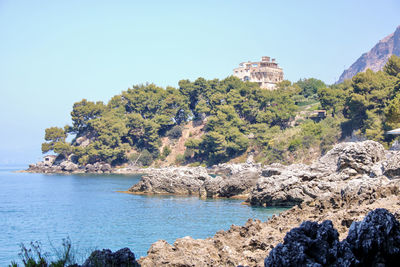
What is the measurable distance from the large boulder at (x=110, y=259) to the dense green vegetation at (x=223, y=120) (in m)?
40.0

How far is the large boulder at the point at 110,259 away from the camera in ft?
23.2

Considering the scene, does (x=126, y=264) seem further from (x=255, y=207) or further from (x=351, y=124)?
(x=351, y=124)

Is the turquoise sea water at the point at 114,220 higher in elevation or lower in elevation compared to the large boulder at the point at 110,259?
lower

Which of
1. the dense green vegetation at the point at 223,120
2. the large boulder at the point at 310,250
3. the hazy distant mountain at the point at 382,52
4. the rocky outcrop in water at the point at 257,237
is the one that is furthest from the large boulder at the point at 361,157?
the hazy distant mountain at the point at 382,52

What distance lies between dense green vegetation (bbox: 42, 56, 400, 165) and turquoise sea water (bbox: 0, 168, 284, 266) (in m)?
26.0

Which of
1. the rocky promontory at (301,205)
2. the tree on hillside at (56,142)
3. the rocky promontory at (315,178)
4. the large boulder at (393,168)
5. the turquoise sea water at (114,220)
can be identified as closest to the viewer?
the rocky promontory at (301,205)

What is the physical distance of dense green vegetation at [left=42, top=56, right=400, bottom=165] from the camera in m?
49.0

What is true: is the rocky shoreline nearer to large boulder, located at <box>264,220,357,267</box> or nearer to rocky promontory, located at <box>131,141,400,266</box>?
rocky promontory, located at <box>131,141,400,266</box>

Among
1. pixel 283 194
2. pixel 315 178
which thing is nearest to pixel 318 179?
pixel 315 178

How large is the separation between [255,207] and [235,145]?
1376 inches

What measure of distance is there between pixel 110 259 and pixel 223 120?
5238 cm

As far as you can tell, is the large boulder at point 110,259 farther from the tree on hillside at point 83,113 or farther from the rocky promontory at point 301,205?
the tree on hillside at point 83,113

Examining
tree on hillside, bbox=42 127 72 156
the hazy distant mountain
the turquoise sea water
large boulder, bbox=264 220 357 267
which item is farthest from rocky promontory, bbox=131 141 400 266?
the hazy distant mountain

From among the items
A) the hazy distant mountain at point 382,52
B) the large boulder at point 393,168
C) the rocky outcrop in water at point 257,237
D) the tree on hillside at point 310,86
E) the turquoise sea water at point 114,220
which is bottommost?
the turquoise sea water at point 114,220
